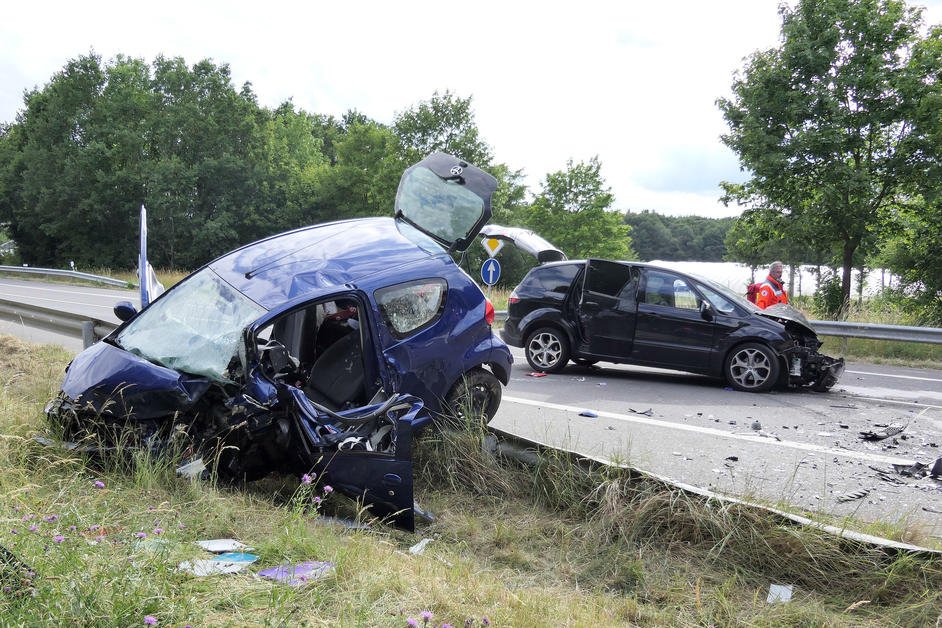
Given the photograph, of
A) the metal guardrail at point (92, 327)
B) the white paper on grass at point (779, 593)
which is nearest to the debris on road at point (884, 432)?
the white paper on grass at point (779, 593)

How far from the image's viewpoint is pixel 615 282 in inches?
364

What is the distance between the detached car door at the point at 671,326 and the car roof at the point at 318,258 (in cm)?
431

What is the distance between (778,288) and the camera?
10.8m

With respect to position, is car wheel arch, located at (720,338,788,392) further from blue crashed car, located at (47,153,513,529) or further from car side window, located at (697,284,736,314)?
blue crashed car, located at (47,153,513,529)

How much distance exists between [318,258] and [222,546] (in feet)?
7.42

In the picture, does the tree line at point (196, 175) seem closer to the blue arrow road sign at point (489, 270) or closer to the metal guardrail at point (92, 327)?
the blue arrow road sign at point (489, 270)

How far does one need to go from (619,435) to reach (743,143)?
1473 centimetres

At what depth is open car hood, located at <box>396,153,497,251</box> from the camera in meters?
5.93

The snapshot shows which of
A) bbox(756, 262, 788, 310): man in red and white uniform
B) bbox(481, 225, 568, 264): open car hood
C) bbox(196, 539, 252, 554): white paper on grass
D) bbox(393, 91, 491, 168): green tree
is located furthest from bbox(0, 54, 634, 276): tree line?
bbox(196, 539, 252, 554): white paper on grass

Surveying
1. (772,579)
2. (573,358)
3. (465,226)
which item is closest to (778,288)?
(573,358)

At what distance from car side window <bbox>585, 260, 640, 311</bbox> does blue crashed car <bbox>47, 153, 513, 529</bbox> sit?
3.68 metres

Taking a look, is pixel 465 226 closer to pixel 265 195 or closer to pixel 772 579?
pixel 772 579

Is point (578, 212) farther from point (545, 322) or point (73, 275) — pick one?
point (545, 322)

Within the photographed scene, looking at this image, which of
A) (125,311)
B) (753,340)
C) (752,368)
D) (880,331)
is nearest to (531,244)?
(753,340)
